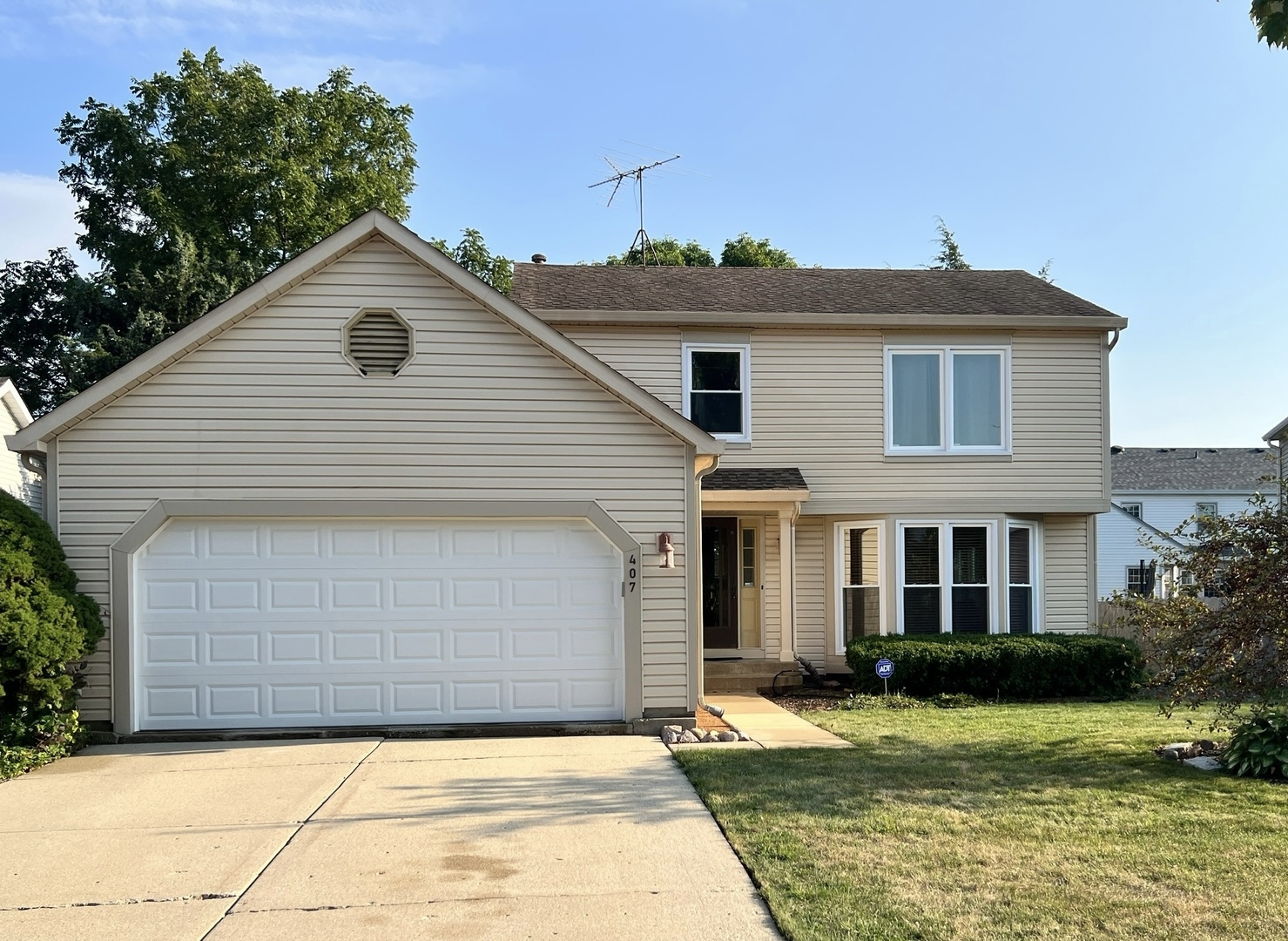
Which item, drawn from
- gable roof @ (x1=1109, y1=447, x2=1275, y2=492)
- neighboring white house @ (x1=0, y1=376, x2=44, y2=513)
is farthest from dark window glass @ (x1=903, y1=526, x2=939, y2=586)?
gable roof @ (x1=1109, y1=447, x2=1275, y2=492)

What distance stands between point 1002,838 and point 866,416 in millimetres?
9773

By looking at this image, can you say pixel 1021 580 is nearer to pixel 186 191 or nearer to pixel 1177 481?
pixel 186 191

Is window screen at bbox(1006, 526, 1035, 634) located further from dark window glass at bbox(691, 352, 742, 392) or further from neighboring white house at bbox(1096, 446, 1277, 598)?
neighboring white house at bbox(1096, 446, 1277, 598)

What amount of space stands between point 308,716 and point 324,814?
3.39 metres

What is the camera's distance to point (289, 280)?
10.7 metres

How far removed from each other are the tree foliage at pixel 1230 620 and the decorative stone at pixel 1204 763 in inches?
17.5

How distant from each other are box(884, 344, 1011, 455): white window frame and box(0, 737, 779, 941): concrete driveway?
7.99 metres

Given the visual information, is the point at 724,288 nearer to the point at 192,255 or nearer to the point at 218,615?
the point at 218,615

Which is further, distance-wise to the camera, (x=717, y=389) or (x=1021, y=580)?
(x=1021, y=580)

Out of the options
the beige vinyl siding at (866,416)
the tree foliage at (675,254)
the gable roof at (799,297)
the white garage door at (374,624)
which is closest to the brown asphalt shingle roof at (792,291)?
the gable roof at (799,297)

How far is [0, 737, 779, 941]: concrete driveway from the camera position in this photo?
5.43 m

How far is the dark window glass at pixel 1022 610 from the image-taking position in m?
16.0

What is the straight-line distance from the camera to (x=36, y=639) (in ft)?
29.5

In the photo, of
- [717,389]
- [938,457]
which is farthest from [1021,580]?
[717,389]
